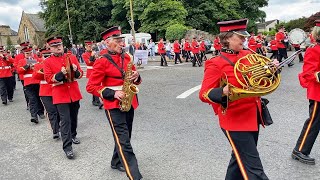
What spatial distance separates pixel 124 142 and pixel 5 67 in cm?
846

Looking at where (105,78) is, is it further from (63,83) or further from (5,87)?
A: (5,87)

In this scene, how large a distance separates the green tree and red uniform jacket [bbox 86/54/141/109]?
34.6 meters

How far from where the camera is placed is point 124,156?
13.8 ft

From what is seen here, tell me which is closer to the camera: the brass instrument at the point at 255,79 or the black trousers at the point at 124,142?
the brass instrument at the point at 255,79

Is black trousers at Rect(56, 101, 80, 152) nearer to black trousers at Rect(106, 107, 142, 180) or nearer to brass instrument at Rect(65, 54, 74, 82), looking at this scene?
brass instrument at Rect(65, 54, 74, 82)

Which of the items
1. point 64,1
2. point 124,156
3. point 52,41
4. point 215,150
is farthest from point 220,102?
point 64,1

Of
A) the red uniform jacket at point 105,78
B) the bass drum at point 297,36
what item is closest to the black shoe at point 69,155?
the red uniform jacket at point 105,78

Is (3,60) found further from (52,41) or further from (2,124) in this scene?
(52,41)

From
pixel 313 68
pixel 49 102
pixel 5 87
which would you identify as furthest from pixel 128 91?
pixel 5 87

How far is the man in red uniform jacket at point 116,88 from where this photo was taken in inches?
166

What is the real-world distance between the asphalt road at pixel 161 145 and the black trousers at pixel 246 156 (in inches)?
49.0

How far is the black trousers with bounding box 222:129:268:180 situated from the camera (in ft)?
10.1

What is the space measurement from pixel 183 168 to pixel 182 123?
2.40 m

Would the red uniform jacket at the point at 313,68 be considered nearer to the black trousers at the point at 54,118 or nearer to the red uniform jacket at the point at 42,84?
the black trousers at the point at 54,118
